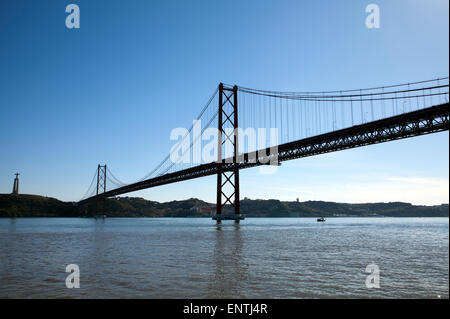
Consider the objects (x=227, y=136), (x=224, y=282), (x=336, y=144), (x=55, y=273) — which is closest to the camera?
(x=224, y=282)

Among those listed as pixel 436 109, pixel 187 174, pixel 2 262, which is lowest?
pixel 2 262

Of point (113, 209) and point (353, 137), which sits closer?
point (353, 137)

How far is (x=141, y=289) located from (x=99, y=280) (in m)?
1.93

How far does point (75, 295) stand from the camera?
8.06 meters

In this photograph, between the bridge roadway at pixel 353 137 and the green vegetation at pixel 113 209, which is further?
the green vegetation at pixel 113 209

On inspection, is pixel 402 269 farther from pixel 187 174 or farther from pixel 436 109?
pixel 187 174

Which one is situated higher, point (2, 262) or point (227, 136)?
point (227, 136)

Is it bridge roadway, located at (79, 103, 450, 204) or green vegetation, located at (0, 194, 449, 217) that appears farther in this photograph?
green vegetation, located at (0, 194, 449, 217)

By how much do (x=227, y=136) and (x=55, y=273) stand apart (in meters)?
44.2
